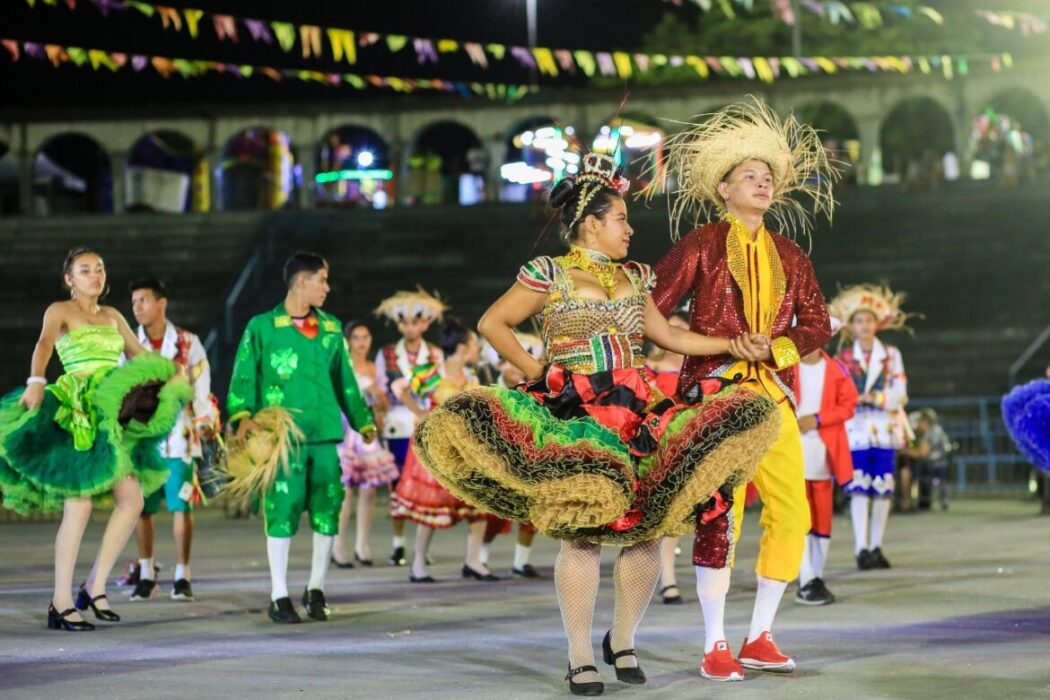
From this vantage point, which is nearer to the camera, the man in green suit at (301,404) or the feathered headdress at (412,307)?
the man in green suit at (301,404)

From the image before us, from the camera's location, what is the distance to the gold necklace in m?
7.11

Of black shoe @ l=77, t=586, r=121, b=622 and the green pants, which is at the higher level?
the green pants

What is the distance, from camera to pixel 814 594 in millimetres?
10195

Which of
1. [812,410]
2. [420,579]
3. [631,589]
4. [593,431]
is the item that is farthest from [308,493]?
[812,410]

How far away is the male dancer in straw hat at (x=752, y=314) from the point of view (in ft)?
23.8

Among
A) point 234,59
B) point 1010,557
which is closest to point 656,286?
point 1010,557

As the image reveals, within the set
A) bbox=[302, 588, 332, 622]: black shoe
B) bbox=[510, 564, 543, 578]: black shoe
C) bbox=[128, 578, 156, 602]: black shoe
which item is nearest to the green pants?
bbox=[302, 588, 332, 622]: black shoe

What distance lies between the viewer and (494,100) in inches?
1516

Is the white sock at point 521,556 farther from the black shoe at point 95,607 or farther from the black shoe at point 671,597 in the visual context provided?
the black shoe at point 95,607

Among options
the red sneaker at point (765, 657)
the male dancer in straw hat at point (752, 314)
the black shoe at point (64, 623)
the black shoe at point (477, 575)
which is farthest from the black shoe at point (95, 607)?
the red sneaker at point (765, 657)

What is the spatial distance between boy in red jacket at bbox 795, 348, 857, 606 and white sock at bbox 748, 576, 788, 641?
349cm

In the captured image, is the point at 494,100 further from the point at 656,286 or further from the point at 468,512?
the point at 656,286

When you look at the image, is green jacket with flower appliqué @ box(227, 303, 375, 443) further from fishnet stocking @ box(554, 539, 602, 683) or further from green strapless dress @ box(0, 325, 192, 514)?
fishnet stocking @ box(554, 539, 602, 683)

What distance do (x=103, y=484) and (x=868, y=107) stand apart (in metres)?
30.7
